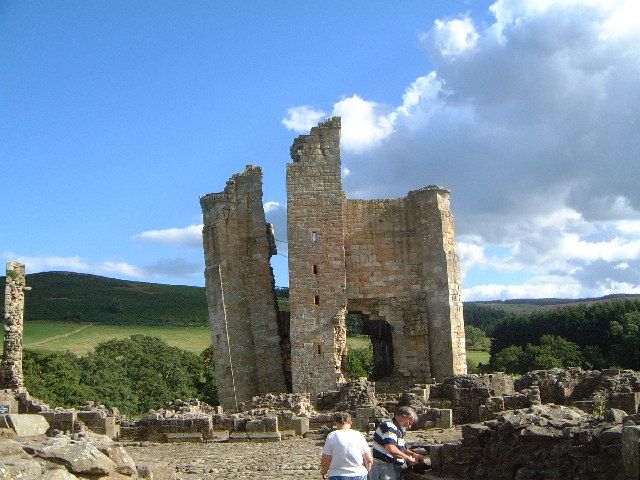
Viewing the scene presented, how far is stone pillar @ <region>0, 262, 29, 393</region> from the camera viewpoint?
28.4m

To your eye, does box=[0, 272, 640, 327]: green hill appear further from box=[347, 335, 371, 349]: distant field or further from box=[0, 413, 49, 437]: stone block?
box=[0, 413, 49, 437]: stone block

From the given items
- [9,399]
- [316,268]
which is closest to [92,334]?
[316,268]

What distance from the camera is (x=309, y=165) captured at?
33625mm

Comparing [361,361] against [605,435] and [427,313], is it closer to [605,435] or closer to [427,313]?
[427,313]

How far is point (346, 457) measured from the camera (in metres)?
10.0

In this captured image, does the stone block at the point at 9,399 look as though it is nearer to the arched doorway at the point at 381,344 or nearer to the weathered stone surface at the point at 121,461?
the weathered stone surface at the point at 121,461

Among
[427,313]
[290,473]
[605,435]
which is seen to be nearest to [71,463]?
[290,473]

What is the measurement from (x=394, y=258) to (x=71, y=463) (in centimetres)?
2419

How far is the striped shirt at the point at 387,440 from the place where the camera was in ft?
35.4

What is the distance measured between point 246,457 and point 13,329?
1321cm

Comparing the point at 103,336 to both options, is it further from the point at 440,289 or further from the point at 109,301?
the point at 440,289

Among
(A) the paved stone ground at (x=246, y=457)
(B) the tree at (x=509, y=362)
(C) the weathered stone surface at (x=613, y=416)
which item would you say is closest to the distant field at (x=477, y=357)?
(B) the tree at (x=509, y=362)

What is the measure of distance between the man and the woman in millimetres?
592

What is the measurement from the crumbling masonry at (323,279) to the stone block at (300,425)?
8.49 m
